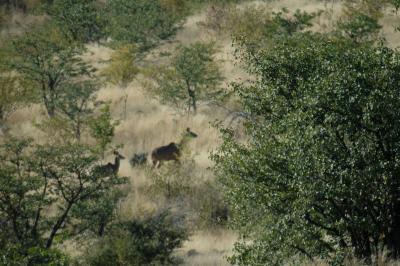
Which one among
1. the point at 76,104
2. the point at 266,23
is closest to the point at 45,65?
the point at 76,104

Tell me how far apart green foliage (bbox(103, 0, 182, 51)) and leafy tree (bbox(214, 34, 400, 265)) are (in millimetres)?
34226

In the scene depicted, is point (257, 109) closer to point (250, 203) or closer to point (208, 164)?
point (250, 203)

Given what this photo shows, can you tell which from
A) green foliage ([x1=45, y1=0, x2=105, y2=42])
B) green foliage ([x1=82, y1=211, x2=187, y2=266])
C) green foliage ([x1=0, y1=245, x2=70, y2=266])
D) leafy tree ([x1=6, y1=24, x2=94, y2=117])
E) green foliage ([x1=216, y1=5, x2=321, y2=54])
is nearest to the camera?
green foliage ([x1=0, y1=245, x2=70, y2=266])

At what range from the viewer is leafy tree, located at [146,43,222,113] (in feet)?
114

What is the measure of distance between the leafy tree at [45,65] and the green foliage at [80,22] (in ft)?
26.2

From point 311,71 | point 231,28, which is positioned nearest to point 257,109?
point 311,71

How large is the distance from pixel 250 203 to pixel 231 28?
3450 centimetres

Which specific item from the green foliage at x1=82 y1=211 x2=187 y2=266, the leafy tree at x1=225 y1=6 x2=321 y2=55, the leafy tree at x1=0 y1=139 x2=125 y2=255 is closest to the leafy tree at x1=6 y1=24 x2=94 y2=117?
the leafy tree at x1=225 y1=6 x2=321 y2=55

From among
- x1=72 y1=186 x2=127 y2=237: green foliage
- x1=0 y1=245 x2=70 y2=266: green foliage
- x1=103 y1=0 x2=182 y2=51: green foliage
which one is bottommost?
x1=103 y1=0 x2=182 y2=51: green foliage

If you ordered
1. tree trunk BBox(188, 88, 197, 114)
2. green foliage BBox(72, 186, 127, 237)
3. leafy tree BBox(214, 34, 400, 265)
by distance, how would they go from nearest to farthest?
leafy tree BBox(214, 34, 400, 265) < green foliage BBox(72, 186, 127, 237) < tree trunk BBox(188, 88, 197, 114)

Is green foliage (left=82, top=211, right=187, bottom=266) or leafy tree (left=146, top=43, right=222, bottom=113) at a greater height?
green foliage (left=82, top=211, right=187, bottom=266)

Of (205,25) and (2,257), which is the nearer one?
(2,257)

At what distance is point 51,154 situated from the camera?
61.3 feet

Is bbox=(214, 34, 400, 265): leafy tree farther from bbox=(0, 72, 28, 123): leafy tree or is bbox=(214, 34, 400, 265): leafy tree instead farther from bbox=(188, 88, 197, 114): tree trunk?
bbox=(0, 72, 28, 123): leafy tree
